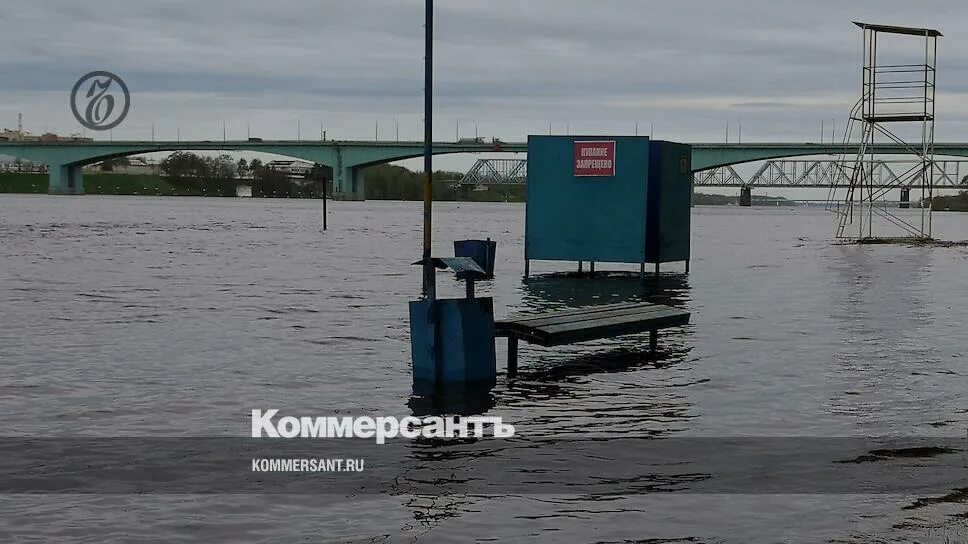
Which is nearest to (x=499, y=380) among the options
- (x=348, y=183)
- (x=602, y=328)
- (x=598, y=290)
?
(x=602, y=328)

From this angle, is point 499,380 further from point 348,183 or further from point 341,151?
point 348,183

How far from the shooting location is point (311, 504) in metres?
7.55

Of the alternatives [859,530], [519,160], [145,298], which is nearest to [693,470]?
[859,530]

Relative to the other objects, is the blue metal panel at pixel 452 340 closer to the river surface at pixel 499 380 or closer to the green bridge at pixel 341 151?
the river surface at pixel 499 380

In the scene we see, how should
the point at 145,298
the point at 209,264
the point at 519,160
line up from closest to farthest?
the point at 145,298, the point at 209,264, the point at 519,160

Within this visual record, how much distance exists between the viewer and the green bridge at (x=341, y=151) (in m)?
116

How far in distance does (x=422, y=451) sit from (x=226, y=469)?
157 cm

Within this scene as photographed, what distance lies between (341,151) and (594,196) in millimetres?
109171

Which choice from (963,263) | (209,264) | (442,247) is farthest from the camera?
(442,247)

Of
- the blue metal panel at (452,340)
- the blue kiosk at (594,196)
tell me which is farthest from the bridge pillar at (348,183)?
the blue metal panel at (452,340)

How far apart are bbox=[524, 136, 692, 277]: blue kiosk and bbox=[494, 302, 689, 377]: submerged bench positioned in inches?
471

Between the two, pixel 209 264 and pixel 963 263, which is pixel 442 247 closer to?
pixel 209 264

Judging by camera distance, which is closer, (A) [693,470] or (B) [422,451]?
(A) [693,470]

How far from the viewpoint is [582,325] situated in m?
13.0
